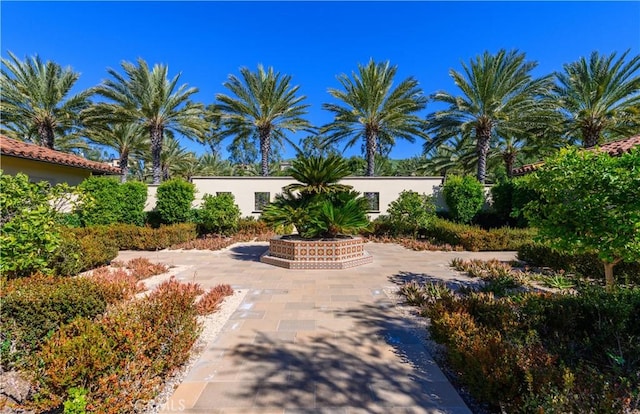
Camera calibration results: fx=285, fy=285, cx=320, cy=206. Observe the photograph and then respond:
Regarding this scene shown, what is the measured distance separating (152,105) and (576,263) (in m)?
19.1

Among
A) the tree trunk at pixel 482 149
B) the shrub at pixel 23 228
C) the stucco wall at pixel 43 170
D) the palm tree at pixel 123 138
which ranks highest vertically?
the palm tree at pixel 123 138

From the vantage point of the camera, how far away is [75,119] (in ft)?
54.3

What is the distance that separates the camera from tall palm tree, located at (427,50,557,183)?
14.2 metres

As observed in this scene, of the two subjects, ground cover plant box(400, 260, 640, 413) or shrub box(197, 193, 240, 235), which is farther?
shrub box(197, 193, 240, 235)

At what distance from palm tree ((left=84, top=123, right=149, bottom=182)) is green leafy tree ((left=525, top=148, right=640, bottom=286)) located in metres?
21.9

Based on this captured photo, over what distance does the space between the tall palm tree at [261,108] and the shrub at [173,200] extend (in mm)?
5750

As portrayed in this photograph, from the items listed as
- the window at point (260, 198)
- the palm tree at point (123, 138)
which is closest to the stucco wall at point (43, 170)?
the palm tree at point (123, 138)

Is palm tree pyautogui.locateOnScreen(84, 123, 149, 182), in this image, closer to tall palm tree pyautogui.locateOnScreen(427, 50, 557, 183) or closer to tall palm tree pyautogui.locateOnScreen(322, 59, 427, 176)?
tall palm tree pyautogui.locateOnScreen(322, 59, 427, 176)

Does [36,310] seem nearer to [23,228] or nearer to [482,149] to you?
[23,228]

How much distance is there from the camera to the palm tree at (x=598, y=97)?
13227mm

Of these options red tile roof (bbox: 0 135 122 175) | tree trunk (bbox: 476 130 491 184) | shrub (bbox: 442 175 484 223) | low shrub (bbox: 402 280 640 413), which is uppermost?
tree trunk (bbox: 476 130 491 184)

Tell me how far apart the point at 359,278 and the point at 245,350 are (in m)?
3.88

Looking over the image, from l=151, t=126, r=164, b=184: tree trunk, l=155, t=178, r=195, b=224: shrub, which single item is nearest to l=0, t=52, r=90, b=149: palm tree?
l=151, t=126, r=164, b=184: tree trunk

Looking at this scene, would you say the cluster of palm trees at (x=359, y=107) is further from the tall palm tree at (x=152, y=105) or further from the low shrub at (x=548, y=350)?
the low shrub at (x=548, y=350)
